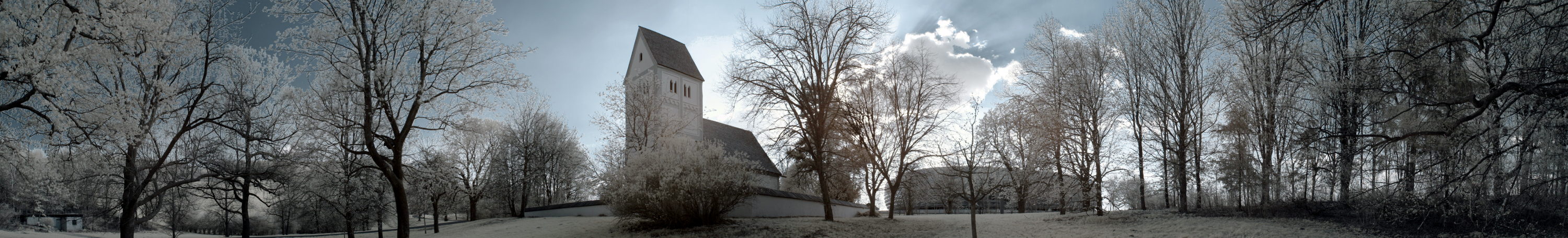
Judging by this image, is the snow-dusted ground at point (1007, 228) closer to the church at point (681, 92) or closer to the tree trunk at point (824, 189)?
the tree trunk at point (824, 189)

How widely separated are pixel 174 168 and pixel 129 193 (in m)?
2.86

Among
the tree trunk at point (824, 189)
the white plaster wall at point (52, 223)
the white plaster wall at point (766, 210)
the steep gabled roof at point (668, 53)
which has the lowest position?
the white plaster wall at point (52, 223)

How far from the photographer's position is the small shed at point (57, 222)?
28703 mm

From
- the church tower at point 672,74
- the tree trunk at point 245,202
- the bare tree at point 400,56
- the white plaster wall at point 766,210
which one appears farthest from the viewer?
the church tower at point 672,74

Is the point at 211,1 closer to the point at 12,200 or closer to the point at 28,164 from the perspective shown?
the point at 28,164

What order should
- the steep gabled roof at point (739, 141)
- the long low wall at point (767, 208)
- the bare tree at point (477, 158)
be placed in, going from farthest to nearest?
the steep gabled roof at point (739, 141) < the bare tree at point (477, 158) < the long low wall at point (767, 208)

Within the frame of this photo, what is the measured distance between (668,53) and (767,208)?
2167cm

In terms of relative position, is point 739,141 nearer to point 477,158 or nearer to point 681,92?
point 681,92

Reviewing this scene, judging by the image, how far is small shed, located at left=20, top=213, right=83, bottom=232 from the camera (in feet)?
94.2

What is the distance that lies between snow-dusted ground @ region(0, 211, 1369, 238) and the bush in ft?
1.42

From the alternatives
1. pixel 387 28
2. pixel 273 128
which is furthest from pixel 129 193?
pixel 387 28

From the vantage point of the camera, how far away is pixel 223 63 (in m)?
15.1

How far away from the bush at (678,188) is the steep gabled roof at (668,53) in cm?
2230

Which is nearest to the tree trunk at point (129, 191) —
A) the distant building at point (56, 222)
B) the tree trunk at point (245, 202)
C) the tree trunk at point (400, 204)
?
the tree trunk at point (245, 202)
